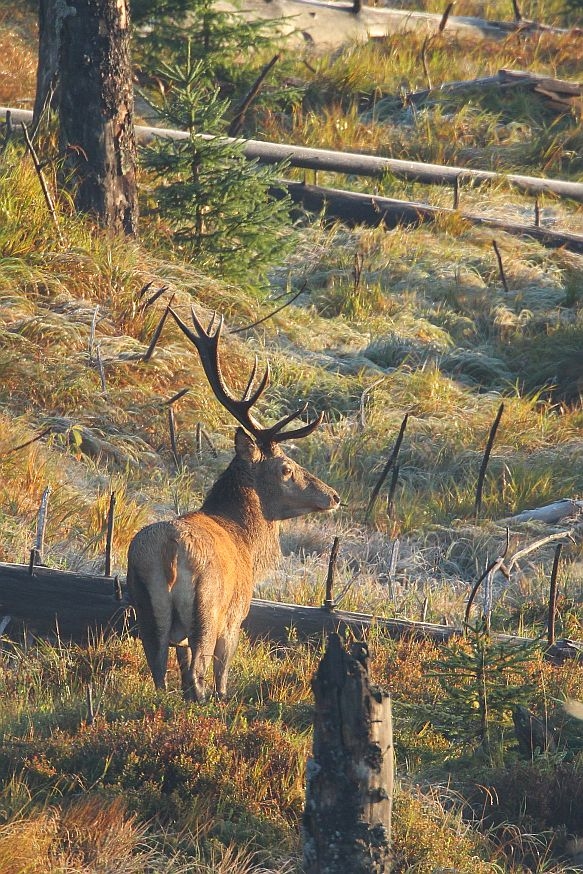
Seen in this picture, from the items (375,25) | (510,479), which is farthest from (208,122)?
(375,25)

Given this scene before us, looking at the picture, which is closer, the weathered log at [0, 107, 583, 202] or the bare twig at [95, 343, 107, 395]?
the bare twig at [95, 343, 107, 395]

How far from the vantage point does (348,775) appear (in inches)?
164

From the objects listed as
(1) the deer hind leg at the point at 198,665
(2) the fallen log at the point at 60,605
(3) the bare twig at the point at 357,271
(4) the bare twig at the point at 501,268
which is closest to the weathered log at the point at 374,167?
(3) the bare twig at the point at 357,271

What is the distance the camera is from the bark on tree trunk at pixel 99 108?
435 inches

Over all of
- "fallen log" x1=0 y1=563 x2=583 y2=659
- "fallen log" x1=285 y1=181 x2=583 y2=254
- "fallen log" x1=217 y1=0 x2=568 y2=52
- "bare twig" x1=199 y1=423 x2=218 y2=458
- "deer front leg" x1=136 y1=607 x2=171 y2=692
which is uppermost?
"fallen log" x1=217 y1=0 x2=568 y2=52

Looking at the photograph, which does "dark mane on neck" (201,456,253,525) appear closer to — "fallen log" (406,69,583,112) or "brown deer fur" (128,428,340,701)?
"brown deer fur" (128,428,340,701)

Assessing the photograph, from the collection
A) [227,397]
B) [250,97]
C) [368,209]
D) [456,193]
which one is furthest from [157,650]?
[456,193]

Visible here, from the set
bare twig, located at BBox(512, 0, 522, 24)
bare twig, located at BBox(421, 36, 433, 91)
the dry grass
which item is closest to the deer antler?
the dry grass

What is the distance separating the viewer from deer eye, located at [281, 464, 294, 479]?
6.98m

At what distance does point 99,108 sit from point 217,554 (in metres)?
6.48

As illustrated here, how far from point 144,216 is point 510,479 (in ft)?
14.6

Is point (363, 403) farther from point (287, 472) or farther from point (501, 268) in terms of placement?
point (287, 472)

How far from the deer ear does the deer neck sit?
0.06 meters

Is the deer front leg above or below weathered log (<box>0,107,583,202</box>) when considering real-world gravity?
below
